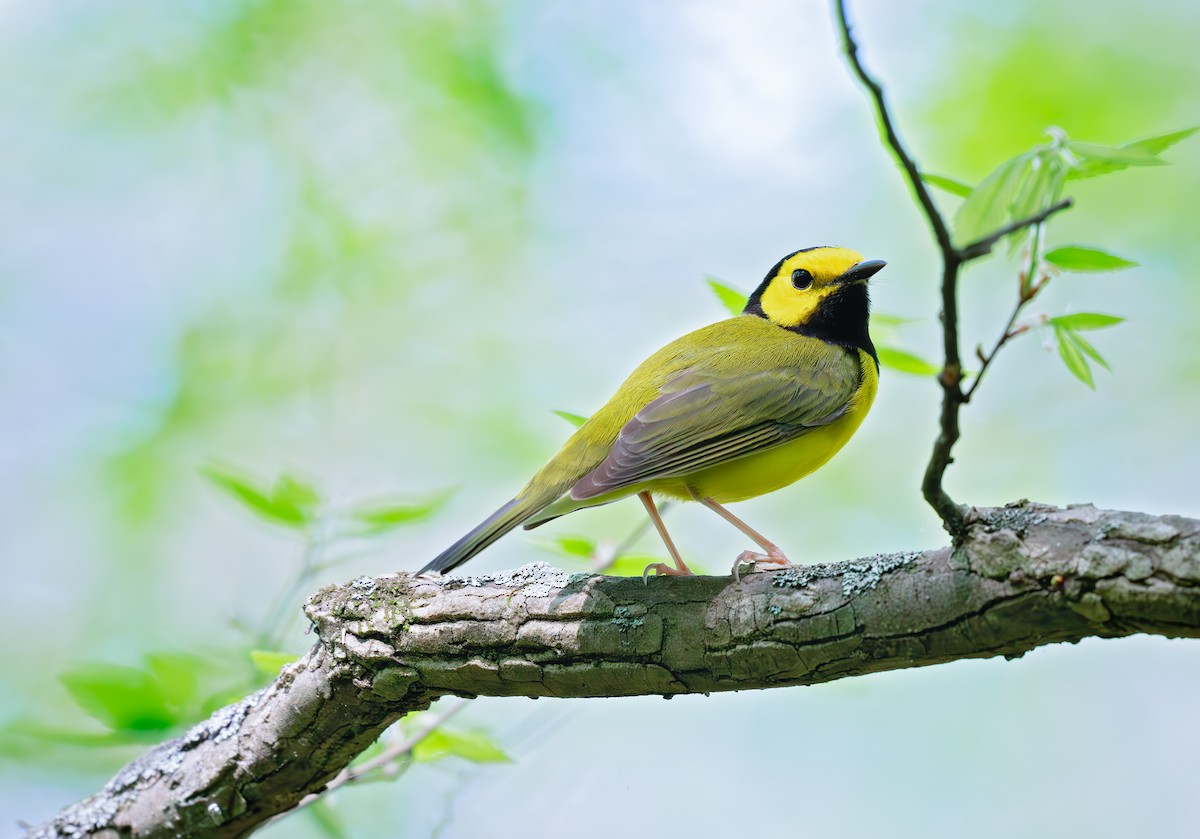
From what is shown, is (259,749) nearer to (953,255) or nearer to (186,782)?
(186,782)

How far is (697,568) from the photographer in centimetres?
407

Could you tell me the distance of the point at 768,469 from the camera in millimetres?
3949

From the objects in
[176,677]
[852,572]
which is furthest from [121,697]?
[852,572]

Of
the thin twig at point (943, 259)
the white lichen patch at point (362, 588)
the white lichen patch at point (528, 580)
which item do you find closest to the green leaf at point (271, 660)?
the white lichen patch at point (362, 588)

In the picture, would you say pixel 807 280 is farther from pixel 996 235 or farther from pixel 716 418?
pixel 996 235

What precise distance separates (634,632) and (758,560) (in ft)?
2.00

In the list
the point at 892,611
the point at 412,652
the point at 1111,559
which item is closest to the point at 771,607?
the point at 892,611

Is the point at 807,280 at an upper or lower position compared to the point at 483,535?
upper

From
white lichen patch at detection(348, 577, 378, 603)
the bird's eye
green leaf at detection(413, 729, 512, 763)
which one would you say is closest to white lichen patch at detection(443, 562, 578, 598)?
white lichen patch at detection(348, 577, 378, 603)

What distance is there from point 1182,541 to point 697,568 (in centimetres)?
214

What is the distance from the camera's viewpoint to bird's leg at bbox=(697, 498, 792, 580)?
124 inches

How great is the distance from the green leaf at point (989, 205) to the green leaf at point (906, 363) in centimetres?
140

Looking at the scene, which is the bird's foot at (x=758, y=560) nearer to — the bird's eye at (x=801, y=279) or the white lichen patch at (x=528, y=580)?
the white lichen patch at (x=528, y=580)

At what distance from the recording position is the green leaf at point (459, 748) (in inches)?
140
